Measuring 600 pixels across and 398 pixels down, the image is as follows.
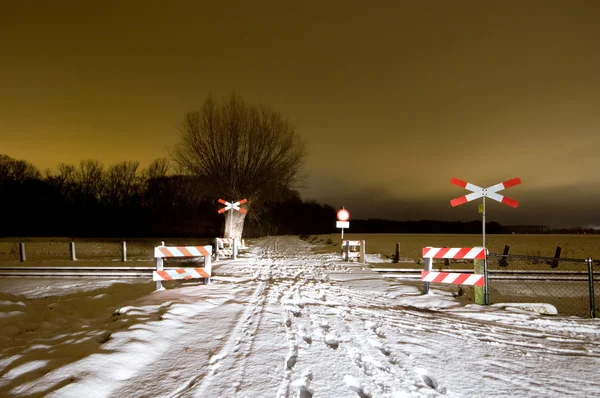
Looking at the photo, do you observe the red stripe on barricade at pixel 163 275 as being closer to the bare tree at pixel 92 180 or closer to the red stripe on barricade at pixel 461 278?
the red stripe on barricade at pixel 461 278

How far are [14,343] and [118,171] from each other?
7292 centimetres

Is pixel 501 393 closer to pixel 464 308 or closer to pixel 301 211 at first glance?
pixel 464 308

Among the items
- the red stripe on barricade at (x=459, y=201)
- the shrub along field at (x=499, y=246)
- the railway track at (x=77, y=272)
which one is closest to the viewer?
the red stripe on barricade at (x=459, y=201)

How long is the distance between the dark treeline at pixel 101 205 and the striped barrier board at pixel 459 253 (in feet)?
162

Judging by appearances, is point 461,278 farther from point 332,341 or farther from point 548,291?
point 548,291

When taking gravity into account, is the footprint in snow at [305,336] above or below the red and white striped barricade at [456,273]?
below

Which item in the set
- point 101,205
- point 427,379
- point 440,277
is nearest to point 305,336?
point 427,379

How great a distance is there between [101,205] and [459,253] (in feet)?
238

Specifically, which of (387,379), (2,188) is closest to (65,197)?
(2,188)

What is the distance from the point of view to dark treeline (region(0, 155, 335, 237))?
54938 millimetres

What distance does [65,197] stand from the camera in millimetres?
62281

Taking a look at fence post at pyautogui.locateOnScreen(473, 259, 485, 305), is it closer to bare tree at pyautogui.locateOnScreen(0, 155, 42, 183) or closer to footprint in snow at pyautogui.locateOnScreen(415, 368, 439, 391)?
footprint in snow at pyautogui.locateOnScreen(415, 368, 439, 391)

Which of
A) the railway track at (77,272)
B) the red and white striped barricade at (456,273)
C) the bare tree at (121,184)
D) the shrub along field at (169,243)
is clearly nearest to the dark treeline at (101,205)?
the bare tree at (121,184)

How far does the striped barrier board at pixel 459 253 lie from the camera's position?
679cm
